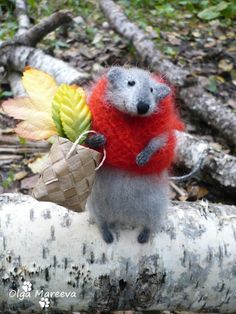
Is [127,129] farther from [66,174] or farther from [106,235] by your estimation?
[106,235]

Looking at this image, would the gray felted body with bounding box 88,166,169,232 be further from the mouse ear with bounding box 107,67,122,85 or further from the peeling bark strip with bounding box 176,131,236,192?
the peeling bark strip with bounding box 176,131,236,192

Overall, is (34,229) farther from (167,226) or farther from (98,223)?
(167,226)

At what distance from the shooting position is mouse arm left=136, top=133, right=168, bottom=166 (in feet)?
4.08

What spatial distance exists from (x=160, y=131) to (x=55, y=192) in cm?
32

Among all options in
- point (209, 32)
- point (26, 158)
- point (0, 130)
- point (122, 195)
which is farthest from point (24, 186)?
point (209, 32)

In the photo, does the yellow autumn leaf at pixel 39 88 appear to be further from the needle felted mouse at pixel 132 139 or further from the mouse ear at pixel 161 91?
the mouse ear at pixel 161 91

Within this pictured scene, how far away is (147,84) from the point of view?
1208 millimetres

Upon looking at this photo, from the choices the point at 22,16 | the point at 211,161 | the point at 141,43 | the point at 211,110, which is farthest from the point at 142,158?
the point at 22,16

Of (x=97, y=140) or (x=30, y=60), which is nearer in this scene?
(x=97, y=140)

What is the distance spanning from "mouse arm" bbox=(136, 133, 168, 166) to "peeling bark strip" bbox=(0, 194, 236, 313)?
0.33 meters

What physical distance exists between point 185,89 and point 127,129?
168 cm

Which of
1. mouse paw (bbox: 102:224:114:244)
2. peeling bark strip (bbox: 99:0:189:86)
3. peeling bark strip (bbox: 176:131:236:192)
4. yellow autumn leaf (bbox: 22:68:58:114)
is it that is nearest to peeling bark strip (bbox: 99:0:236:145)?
peeling bark strip (bbox: 99:0:189:86)

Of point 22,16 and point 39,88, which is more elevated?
point 39,88

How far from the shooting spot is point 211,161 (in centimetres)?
222
